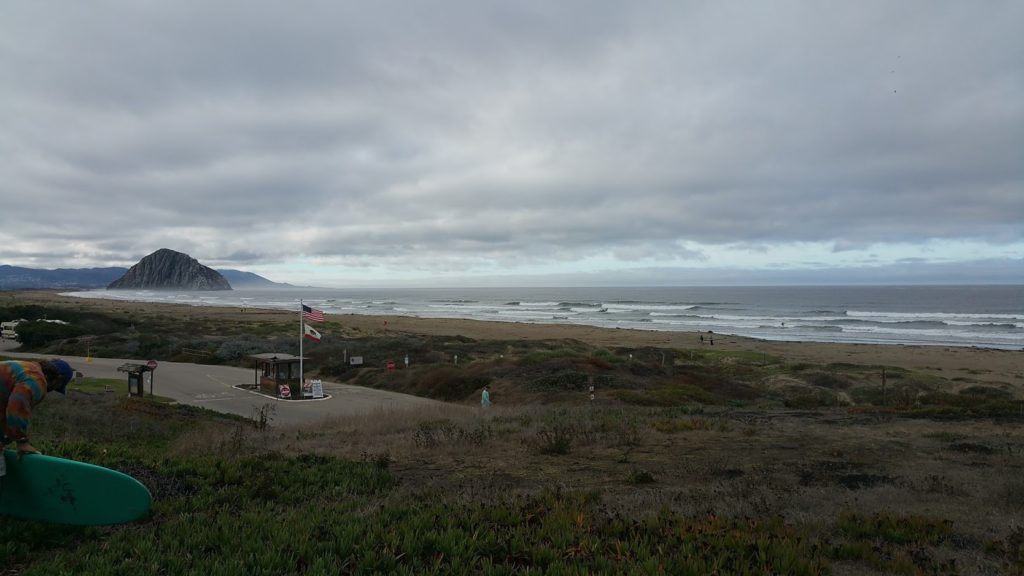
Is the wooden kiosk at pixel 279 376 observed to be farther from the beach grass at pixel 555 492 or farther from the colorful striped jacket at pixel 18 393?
the colorful striped jacket at pixel 18 393

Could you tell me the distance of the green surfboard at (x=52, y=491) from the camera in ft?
17.0

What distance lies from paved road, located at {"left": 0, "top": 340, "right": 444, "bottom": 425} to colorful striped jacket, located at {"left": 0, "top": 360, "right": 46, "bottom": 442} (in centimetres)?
1188

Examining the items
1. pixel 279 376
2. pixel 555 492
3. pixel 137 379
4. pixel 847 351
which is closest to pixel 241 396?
pixel 279 376

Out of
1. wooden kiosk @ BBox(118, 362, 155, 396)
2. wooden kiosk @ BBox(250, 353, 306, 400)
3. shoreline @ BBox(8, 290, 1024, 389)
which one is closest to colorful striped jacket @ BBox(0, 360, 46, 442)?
wooden kiosk @ BBox(118, 362, 155, 396)

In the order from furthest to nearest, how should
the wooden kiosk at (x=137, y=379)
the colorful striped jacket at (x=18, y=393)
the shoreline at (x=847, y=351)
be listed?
the shoreline at (x=847, y=351)
the wooden kiosk at (x=137, y=379)
the colorful striped jacket at (x=18, y=393)

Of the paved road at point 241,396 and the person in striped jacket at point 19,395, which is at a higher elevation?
the person in striped jacket at point 19,395

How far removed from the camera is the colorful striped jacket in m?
4.75

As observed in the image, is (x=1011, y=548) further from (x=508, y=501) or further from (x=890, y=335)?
(x=890, y=335)

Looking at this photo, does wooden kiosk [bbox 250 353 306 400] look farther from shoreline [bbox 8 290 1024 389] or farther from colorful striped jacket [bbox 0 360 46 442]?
shoreline [bbox 8 290 1024 389]

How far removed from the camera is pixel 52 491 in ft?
17.1

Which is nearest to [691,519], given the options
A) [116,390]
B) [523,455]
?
[523,455]

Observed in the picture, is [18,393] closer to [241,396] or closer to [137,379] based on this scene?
[137,379]

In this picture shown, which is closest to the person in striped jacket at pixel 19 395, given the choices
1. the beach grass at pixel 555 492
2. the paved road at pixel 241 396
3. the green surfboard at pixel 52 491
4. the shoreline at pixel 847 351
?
the green surfboard at pixel 52 491

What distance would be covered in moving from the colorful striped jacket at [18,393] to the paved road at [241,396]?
39.0 feet
